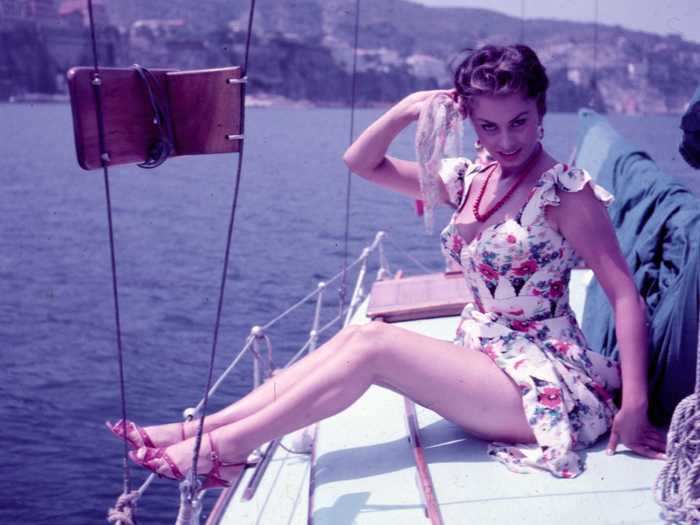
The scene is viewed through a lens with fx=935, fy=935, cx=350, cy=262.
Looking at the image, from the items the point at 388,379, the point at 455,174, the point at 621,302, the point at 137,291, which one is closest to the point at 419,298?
the point at 455,174

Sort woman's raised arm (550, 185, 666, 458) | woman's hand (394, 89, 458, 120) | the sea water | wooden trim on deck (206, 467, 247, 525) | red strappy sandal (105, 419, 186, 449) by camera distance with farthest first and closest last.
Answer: the sea water, wooden trim on deck (206, 467, 247, 525), woman's hand (394, 89, 458, 120), red strappy sandal (105, 419, 186, 449), woman's raised arm (550, 185, 666, 458)

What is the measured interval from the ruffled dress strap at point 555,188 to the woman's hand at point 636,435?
17.0 inches

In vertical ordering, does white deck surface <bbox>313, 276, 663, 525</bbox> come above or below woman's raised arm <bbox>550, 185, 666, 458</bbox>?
below

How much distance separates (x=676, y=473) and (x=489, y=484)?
364 mm

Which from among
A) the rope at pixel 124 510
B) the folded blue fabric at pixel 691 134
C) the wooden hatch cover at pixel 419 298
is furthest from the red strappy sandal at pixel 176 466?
the wooden hatch cover at pixel 419 298

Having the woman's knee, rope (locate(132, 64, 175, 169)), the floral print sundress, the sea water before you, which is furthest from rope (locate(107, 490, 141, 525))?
the sea water

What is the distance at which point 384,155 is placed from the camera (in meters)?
2.37

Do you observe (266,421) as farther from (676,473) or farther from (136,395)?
(136,395)

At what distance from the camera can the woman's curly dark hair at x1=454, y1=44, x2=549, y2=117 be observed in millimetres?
1911

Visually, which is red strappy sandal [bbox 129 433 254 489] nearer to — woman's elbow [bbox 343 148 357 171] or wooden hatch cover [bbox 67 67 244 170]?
wooden hatch cover [bbox 67 67 244 170]

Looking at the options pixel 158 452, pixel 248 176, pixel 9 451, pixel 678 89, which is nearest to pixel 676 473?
pixel 158 452

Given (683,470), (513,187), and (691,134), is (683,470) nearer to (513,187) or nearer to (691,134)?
(691,134)

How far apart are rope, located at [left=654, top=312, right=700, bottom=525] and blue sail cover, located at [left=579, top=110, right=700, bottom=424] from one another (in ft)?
1.23

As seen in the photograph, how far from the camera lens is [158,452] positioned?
6.50 feet
